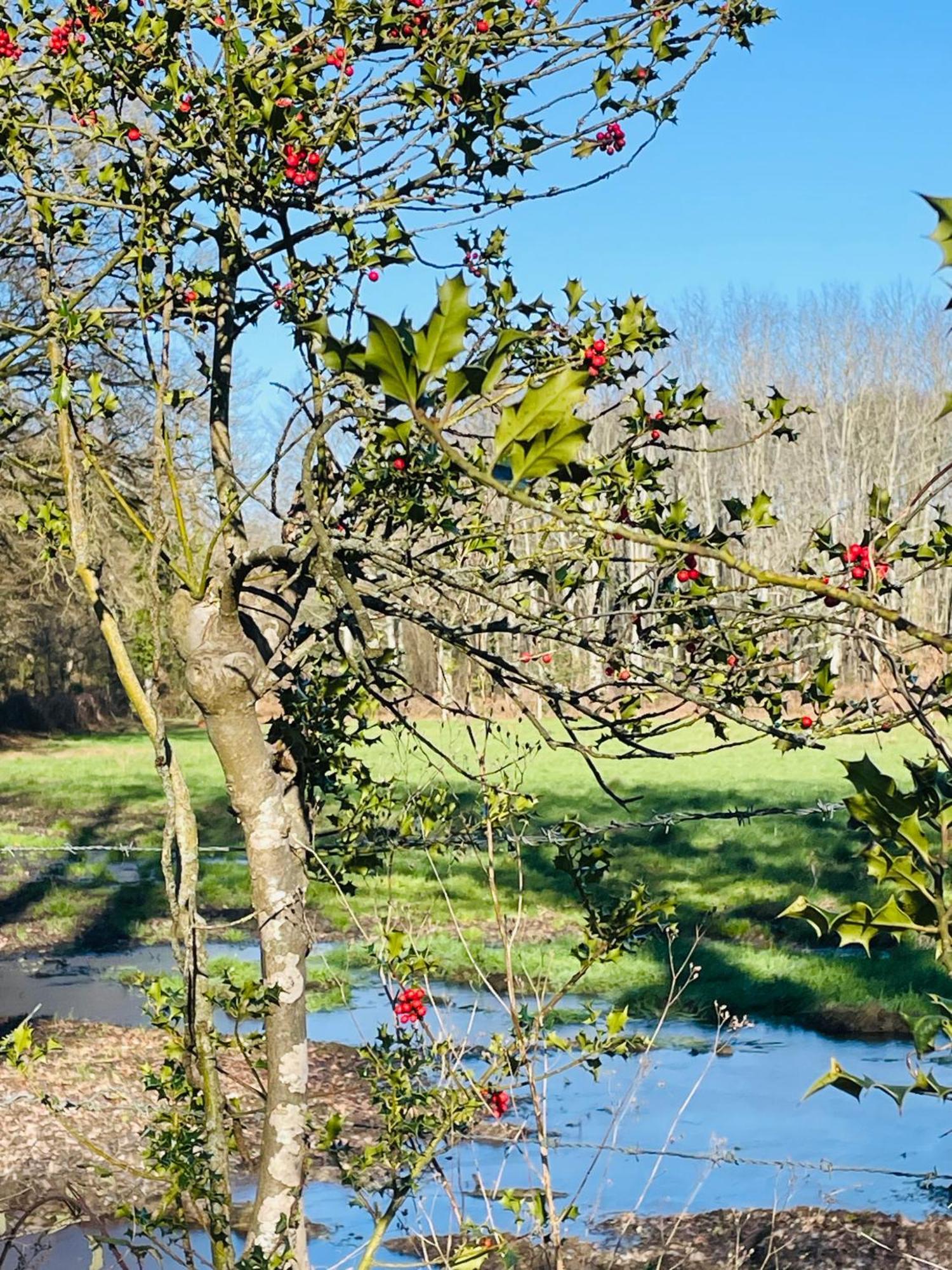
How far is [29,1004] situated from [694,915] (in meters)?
5.53

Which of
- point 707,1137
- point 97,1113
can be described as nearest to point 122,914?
point 97,1113

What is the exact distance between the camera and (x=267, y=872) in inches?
115

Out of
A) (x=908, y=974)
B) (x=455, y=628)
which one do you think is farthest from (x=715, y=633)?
(x=908, y=974)

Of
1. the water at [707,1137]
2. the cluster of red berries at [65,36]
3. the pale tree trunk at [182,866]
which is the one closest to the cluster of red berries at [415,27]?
the cluster of red berries at [65,36]

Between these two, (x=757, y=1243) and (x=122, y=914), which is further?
(x=122, y=914)

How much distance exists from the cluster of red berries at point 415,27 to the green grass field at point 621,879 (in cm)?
163

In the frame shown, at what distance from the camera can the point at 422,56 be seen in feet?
9.61

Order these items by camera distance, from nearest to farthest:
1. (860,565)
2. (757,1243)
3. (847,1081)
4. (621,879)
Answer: (847,1081) → (860,565) → (757,1243) → (621,879)

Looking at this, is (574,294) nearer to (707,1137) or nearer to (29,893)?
(707,1137)

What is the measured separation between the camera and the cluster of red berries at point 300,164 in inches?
111

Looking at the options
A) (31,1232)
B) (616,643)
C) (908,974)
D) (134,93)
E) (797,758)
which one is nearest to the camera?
(616,643)

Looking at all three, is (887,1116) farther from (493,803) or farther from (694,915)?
(493,803)

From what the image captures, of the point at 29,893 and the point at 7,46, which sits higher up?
the point at 7,46

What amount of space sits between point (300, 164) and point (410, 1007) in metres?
1.79
